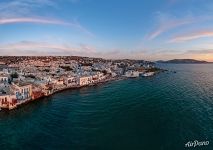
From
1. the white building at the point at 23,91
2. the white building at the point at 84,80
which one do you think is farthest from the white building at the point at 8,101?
the white building at the point at 84,80

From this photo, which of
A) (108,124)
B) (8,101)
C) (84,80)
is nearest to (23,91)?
(8,101)

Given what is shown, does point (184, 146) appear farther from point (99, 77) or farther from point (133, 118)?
point (99, 77)

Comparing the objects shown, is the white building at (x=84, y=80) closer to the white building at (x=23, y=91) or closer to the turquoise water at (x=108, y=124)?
the turquoise water at (x=108, y=124)

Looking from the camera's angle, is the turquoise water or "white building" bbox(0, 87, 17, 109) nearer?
the turquoise water

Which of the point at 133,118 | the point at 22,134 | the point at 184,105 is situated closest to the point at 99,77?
the point at 184,105

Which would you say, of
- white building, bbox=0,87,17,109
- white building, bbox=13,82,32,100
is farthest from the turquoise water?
white building, bbox=13,82,32,100

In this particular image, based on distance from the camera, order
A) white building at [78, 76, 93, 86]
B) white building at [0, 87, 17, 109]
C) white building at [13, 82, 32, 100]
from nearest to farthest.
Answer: white building at [0, 87, 17, 109]
white building at [13, 82, 32, 100]
white building at [78, 76, 93, 86]

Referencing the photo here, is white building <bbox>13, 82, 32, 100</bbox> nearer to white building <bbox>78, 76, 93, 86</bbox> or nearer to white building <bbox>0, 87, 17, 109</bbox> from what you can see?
white building <bbox>0, 87, 17, 109</bbox>

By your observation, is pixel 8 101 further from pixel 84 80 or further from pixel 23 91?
pixel 84 80

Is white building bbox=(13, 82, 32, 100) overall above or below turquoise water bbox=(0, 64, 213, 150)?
above
